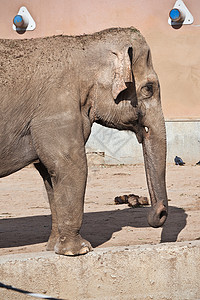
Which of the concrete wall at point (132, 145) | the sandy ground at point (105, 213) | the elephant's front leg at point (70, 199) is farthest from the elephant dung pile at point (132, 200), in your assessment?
the concrete wall at point (132, 145)

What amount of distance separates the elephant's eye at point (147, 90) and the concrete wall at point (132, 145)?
8609mm

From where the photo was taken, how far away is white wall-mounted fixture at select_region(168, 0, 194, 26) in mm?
13727

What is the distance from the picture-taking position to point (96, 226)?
282 inches

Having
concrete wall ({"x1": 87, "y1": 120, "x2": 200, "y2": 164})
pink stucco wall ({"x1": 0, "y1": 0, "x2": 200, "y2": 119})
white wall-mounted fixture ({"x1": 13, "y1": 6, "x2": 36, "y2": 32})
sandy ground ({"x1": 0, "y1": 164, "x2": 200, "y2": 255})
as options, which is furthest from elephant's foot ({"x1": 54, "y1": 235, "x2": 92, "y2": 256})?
white wall-mounted fixture ({"x1": 13, "y1": 6, "x2": 36, "y2": 32})

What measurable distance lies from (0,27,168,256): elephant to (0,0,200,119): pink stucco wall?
8.65 meters

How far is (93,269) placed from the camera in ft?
16.4

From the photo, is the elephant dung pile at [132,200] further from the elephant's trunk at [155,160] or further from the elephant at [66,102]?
the elephant at [66,102]

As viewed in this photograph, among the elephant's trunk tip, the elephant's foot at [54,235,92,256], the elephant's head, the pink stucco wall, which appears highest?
the pink stucco wall

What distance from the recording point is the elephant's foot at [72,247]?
5098mm

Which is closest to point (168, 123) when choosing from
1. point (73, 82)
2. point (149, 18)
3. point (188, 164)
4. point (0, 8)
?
point (188, 164)

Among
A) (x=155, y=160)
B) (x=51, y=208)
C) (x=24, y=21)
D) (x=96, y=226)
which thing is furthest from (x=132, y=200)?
(x=24, y=21)

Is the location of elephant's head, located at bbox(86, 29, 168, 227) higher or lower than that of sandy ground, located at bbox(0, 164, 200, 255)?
higher

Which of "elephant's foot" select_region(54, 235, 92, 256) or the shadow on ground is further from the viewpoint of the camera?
the shadow on ground

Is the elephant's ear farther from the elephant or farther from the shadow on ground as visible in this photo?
the shadow on ground
